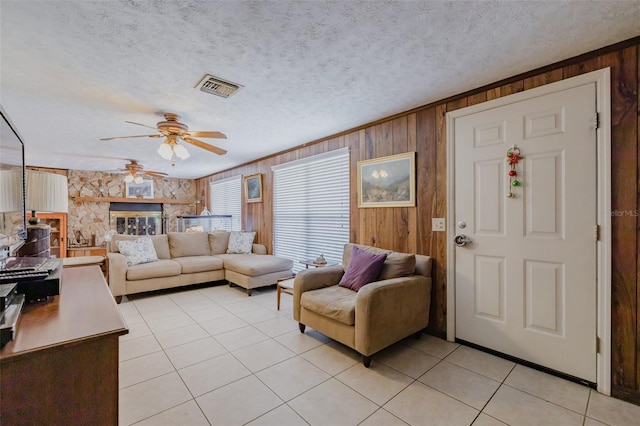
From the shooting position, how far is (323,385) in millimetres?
1959

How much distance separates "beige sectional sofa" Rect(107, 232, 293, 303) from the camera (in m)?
3.81

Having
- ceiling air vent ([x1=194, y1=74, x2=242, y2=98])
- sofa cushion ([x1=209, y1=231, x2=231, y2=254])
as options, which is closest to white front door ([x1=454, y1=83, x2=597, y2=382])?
ceiling air vent ([x1=194, y1=74, x2=242, y2=98])

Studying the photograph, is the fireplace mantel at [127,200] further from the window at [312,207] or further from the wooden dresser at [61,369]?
the wooden dresser at [61,369]

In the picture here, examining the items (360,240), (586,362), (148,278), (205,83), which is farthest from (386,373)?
(148,278)

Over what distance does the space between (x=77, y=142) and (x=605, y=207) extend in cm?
588

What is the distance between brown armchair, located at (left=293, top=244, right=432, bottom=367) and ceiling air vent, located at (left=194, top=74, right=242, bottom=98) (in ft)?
5.92

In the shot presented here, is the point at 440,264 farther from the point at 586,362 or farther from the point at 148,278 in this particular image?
the point at 148,278

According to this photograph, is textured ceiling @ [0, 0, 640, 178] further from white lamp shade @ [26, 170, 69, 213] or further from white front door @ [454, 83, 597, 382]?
white lamp shade @ [26, 170, 69, 213]

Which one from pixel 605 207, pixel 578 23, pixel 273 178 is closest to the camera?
pixel 578 23

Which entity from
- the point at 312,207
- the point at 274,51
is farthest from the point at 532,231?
the point at 312,207

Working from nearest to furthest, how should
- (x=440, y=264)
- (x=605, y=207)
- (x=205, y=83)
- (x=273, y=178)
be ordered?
(x=605, y=207) < (x=205, y=83) < (x=440, y=264) < (x=273, y=178)

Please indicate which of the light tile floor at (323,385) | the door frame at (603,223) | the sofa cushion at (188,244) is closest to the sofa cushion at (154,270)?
the sofa cushion at (188,244)

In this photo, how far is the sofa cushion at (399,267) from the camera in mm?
2576

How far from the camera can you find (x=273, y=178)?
497 centimetres
